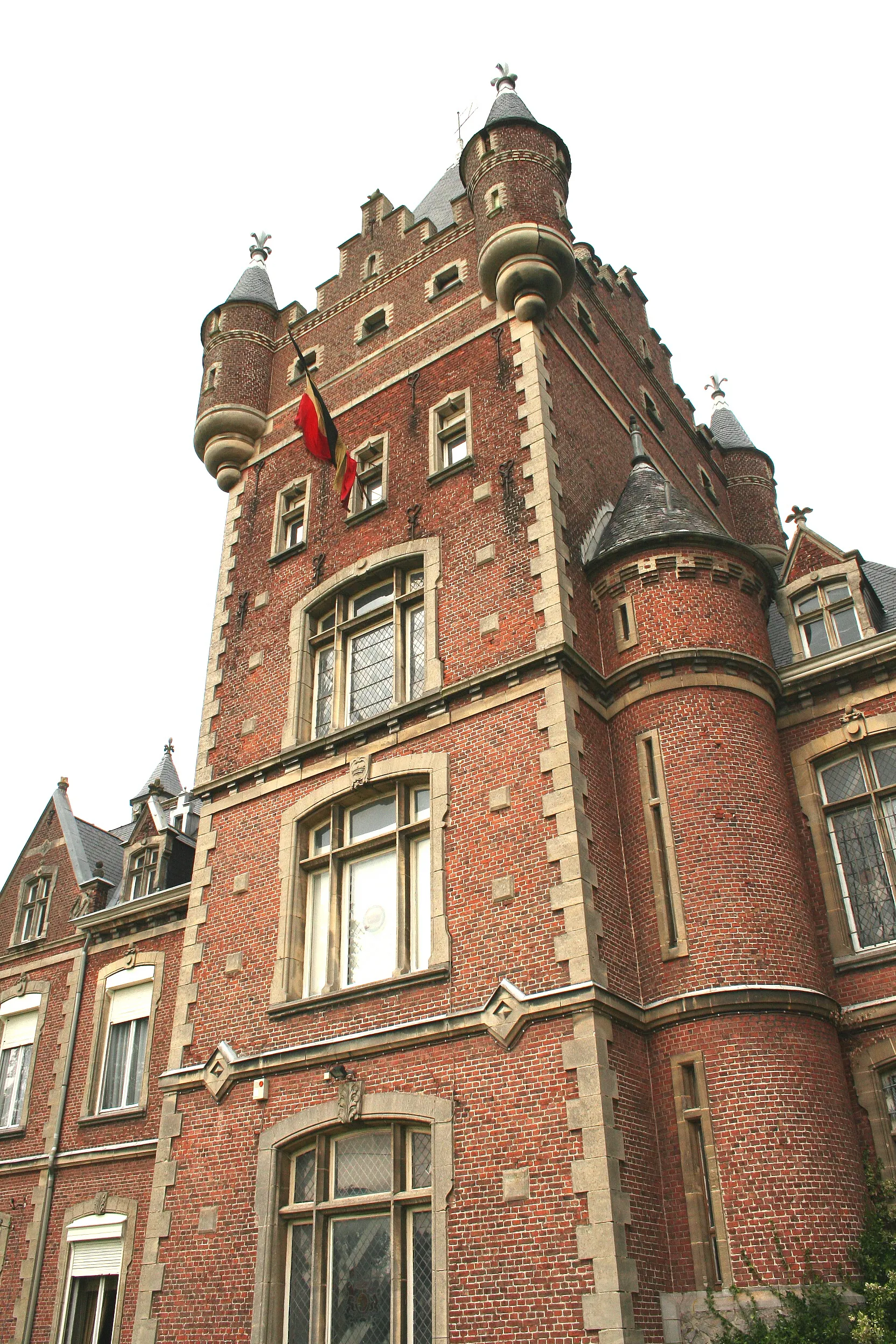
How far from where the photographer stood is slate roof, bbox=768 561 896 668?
16.7m

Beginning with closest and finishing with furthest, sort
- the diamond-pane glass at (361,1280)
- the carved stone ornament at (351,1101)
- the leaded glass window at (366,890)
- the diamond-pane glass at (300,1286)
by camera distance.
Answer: the diamond-pane glass at (361,1280) < the diamond-pane glass at (300,1286) < the carved stone ornament at (351,1101) < the leaded glass window at (366,890)

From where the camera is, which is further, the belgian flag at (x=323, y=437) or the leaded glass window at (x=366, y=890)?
the belgian flag at (x=323, y=437)

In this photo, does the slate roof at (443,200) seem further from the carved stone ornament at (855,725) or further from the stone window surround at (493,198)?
the carved stone ornament at (855,725)

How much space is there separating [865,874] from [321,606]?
8.96m

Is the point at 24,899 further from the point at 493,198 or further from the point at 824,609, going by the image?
the point at 824,609

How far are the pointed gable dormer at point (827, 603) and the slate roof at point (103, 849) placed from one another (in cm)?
1455

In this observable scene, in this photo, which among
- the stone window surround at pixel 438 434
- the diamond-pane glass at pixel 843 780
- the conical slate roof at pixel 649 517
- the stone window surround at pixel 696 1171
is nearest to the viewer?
the stone window surround at pixel 696 1171

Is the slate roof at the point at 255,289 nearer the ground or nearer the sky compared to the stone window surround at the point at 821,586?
nearer the sky

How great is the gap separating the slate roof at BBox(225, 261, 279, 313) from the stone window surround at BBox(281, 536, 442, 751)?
316 inches

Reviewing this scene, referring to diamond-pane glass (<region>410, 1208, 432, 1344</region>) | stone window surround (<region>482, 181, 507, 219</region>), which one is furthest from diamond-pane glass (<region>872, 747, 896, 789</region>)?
stone window surround (<region>482, 181, 507, 219</region>)

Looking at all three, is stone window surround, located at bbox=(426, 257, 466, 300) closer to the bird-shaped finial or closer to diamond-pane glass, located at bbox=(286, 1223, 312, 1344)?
the bird-shaped finial

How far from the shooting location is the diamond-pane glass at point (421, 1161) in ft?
40.7

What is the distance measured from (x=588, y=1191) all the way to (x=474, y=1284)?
1.57 m

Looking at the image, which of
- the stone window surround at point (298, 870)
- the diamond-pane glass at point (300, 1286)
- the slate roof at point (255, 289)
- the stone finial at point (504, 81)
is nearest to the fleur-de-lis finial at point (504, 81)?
the stone finial at point (504, 81)
